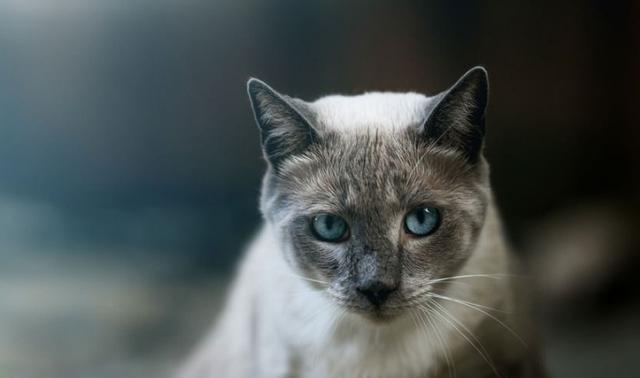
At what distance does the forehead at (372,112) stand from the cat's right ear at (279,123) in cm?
4

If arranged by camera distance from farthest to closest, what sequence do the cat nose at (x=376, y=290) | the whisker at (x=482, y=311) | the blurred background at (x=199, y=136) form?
the blurred background at (x=199, y=136) → the whisker at (x=482, y=311) → the cat nose at (x=376, y=290)

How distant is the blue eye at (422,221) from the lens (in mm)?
1049

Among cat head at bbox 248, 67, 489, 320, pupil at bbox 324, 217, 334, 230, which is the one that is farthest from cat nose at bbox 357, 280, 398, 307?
pupil at bbox 324, 217, 334, 230

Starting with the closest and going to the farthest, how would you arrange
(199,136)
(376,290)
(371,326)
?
(376,290), (371,326), (199,136)

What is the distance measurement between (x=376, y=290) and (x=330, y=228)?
12 cm

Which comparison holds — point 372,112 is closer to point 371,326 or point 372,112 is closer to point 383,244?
point 383,244

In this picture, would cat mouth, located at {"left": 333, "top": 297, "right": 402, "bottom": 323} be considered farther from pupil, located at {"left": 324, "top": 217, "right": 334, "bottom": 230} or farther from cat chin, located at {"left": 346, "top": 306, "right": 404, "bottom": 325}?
pupil, located at {"left": 324, "top": 217, "right": 334, "bottom": 230}

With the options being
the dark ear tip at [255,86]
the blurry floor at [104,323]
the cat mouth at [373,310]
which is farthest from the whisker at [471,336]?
the dark ear tip at [255,86]

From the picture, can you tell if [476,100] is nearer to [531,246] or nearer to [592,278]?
[531,246]

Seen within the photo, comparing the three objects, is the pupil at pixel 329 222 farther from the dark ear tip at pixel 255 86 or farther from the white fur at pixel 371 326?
the dark ear tip at pixel 255 86

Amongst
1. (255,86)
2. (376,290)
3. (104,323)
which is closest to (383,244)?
(376,290)

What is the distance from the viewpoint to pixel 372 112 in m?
1.12

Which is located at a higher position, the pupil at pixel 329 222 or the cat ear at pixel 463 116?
the cat ear at pixel 463 116

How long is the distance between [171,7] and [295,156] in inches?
15.4
